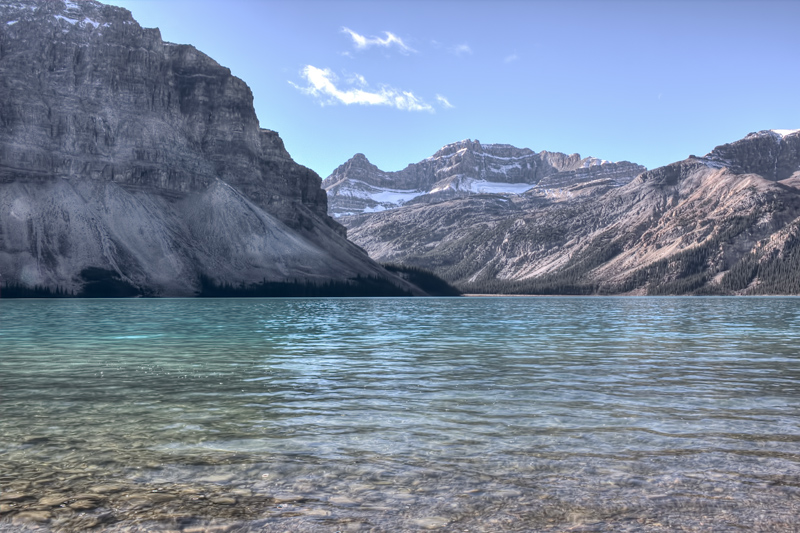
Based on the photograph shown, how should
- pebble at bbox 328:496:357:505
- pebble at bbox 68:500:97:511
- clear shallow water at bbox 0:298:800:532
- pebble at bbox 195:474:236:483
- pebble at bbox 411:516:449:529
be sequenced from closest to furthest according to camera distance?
pebble at bbox 411:516:449:529, clear shallow water at bbox 0:298:800:532, pebble at bbox 68:500:97:511, pebble at bbox 328:496:357:505, pebble at bbox 195:474:236:483

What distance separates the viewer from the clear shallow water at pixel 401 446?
11.3 meters

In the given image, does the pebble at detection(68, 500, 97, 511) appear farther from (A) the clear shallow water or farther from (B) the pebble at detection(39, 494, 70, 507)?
(B) the pebble at detection(39, 494, 70, 507)

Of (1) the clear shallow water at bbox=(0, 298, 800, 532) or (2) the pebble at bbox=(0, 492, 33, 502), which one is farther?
(2) the pebble at bbox=(0, 492, 33, 502)

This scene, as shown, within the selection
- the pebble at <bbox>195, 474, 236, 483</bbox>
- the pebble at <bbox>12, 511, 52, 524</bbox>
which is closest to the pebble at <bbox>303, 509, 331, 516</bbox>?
the pebble at <bbox>195, 474, 236, 483</bbox>

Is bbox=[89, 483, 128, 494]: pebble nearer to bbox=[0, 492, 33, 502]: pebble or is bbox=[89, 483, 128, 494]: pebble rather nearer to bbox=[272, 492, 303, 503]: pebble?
bbox=[0, 492, 33, 502]: pebble

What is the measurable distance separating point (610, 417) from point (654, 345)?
2967 cm

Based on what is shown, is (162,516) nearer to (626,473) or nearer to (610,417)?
(626,473)

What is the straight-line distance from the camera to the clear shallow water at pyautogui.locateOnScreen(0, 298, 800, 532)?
11.3 metres

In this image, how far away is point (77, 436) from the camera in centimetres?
1748

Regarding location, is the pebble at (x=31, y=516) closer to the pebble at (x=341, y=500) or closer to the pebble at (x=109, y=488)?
the pebble at (x=109, y=488)

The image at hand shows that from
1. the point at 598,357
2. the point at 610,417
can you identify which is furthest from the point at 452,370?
the point at 610,417

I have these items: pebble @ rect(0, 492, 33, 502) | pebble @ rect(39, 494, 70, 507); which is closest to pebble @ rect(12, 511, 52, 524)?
pebble @ rect(39, 494, 70, 507)

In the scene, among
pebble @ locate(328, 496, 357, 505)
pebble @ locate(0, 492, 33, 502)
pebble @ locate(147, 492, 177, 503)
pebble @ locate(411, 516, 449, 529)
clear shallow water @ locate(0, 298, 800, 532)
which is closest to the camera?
pebble @ locate(411, 516, 449, 529)

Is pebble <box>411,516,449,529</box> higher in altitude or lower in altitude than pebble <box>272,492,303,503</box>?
higher
